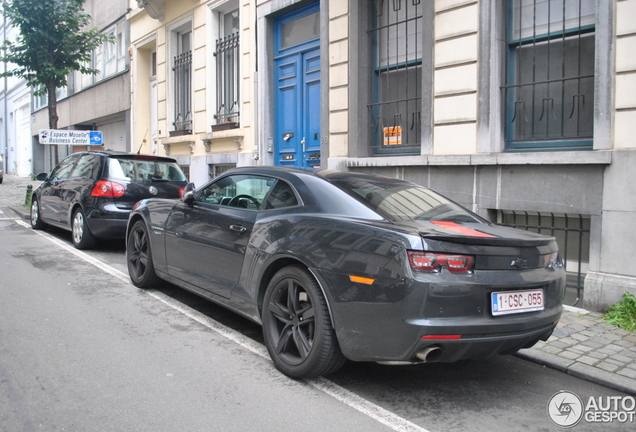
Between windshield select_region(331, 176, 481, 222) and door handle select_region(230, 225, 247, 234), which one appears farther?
door handle select_region(230, 225, 247, 234)

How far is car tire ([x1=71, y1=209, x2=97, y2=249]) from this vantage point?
30.1 feet

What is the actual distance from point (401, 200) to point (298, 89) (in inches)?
295

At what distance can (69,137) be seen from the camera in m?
14.7

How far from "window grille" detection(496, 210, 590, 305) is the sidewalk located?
0.70m

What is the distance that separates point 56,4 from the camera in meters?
14.9

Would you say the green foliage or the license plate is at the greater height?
the license plate

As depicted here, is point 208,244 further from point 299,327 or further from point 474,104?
point 474,104

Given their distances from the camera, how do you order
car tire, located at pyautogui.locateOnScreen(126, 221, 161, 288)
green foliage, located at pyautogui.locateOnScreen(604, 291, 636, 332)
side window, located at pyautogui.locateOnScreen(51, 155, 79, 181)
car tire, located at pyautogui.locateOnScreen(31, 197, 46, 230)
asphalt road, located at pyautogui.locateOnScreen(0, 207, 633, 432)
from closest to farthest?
asphalt road, located at pyautogui.locateOnScreen(0, 207, 633, 432), green foliage, located at pyautogui.locateOnScreen(604, 291, 636, 332), car tire, located at pyautogui.locateOnScreen(126, 221, 161, 288), side window, located at pyautogui.locateOnScreen(51, 155, 79, 181), car tire, located at pyautogui.locateOnScreen(31, 197, 46, 230)

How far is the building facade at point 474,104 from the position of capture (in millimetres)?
6152

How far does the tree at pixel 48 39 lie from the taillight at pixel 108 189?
7.88 m

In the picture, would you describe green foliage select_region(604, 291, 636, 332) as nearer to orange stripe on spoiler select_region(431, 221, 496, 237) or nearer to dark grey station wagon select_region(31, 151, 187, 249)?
orange stripe on spoiler select_region(431, 221, 496, 237)

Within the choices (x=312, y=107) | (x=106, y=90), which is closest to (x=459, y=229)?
(x=312, y=107)

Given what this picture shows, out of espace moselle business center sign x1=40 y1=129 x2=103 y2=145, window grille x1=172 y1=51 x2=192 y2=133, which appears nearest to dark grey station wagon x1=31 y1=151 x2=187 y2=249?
espace moselle business center sign x1=40 y1=129 x2=103 y2=145

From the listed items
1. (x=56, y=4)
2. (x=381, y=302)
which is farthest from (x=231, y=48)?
(x=381, y=302)
